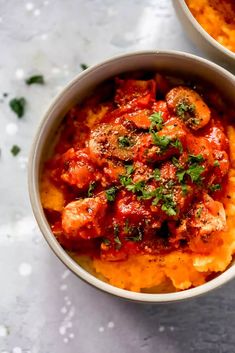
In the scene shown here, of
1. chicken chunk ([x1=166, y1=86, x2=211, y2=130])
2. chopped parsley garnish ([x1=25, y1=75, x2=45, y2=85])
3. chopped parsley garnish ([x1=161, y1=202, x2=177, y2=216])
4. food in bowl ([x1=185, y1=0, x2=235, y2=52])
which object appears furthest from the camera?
chopped parsley garnish ([x1=25, y1=75, x2=45, y2=85])

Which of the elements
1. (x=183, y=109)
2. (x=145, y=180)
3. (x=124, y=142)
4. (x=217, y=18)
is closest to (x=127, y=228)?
(x=145, y=180)

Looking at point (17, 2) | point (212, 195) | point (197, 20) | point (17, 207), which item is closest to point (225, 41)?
point (197, 20)

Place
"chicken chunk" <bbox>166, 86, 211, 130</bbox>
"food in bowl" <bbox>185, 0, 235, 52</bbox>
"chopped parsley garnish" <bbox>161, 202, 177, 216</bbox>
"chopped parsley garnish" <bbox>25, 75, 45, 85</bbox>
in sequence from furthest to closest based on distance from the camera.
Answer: "chopped parsley garnish" <bbox>25, 75, 45, 85</bbox>
"food in bowl" <bbox>185, 0, 235, 52</bbox>
"chicken chunk" <bbox>166, 86, 211, 130</bbox>
"chopped parsley garnish" <bbox>161, 202, 177, 216</bbox>

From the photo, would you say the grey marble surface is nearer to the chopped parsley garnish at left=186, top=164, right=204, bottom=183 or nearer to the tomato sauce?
the tomato sauce

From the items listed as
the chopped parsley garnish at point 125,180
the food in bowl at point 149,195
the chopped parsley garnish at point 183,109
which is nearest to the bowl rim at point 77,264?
the food in bowl at point 149,195

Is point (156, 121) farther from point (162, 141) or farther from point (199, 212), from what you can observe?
point (199, 212)

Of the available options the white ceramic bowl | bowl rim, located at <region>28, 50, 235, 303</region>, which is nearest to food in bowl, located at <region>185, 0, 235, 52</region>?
the white ceramic bowl

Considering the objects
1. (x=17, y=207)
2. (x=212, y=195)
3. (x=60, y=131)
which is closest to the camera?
(x=212, y=195)

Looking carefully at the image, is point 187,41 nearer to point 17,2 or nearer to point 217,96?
point 217,96
